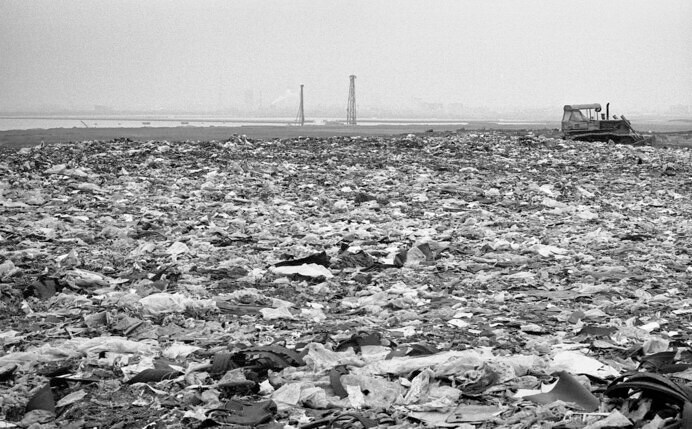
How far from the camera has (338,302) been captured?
16.6 ft

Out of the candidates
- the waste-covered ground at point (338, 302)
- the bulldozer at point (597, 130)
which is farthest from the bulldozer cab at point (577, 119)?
the waste-covered ground at point (338, 302)

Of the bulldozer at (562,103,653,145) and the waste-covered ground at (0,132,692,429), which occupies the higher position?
the bulldozer at (562,103,653,145)

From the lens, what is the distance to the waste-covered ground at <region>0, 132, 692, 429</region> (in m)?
3.01

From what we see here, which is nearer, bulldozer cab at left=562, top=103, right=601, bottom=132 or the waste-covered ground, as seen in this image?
the waste-covered ground

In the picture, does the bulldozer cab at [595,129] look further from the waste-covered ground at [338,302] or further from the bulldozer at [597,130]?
the waste-covered ground at [338,302]

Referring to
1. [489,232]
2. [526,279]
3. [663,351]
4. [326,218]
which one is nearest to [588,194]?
[489,232]

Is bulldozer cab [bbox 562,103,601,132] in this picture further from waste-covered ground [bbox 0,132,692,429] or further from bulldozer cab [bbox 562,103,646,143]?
waste-covered ground [bbox 0,132,692,429]

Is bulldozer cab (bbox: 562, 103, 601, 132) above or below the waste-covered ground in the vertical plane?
above

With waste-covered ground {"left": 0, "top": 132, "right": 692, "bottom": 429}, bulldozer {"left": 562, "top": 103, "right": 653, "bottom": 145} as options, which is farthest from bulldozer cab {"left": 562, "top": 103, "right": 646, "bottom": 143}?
waste-covered ground {"left": 0, "top": 132, "right": 692, "bottom": 429}

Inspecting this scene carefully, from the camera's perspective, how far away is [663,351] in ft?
11.4

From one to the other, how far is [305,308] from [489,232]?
3.24 m

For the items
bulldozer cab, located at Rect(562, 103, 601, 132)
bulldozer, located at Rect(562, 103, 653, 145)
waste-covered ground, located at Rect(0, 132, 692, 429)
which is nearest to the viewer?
waste-covered ground, located at Rect(0, 132, 692, 429)

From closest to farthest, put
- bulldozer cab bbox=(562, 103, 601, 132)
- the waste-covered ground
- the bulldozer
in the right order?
the waste-covered ground
the bulldozer
bulldozer cab bbox=(562, 103, 601, 132)

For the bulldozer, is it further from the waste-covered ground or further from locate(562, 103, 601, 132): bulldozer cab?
the waste-covered ground
